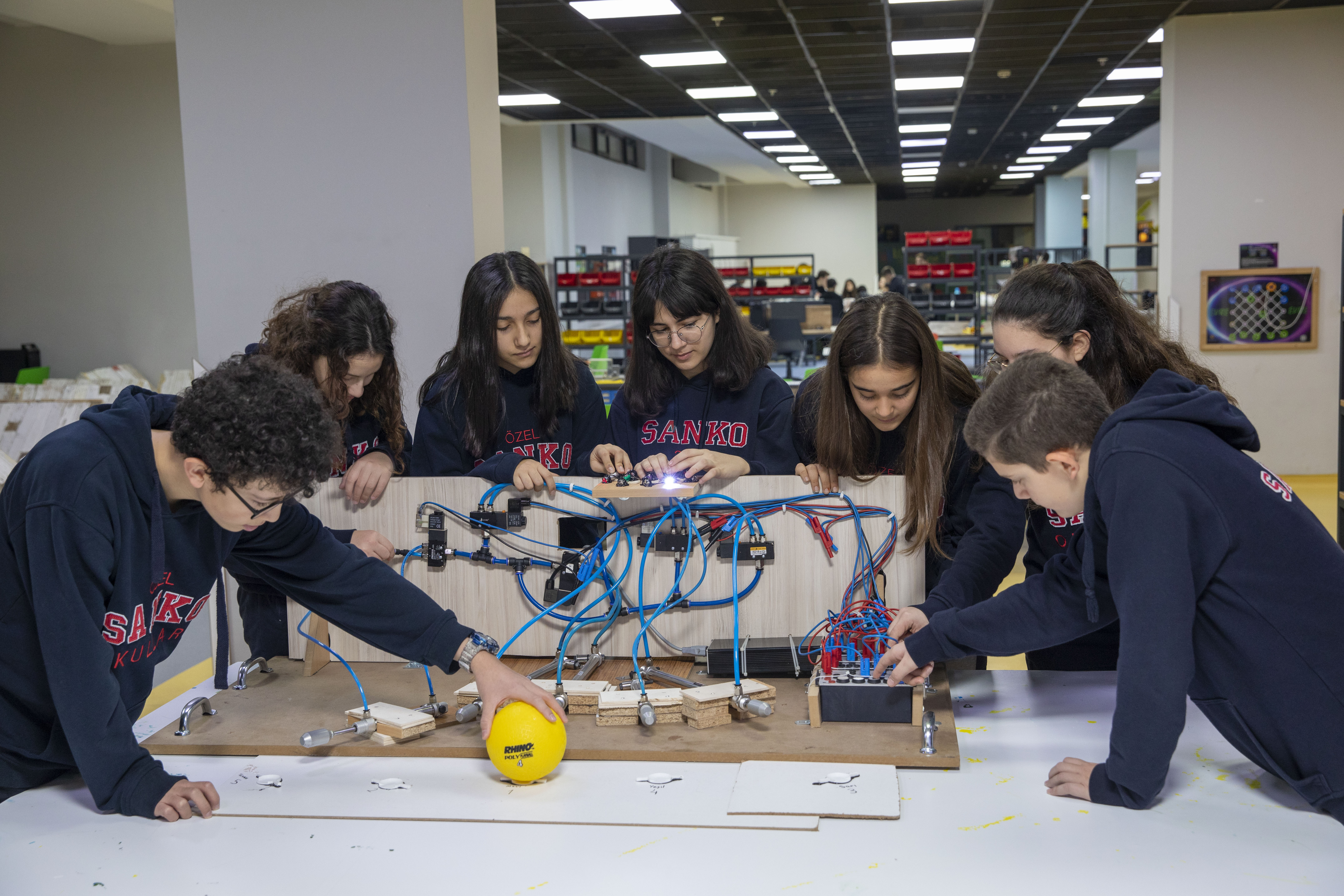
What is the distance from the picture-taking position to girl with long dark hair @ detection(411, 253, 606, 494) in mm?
2217

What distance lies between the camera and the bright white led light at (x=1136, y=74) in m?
7.64

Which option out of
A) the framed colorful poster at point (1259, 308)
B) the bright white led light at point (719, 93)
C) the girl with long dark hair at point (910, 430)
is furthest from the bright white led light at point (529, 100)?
the girl with long dark hair at point (910, 430)

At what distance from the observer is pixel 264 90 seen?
2.95 metres

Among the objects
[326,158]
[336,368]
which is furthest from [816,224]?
[336,368]

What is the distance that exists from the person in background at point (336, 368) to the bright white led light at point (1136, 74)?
7341mm

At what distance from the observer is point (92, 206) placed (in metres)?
7.25

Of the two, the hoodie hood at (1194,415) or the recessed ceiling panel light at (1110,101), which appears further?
the recessed ceiling panel light at (1110,101)

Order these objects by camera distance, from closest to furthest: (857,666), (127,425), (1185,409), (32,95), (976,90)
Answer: (1185,409), (127,425), (857,666), (32,95), (976,90)

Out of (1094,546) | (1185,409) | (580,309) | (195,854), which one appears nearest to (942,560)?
(1094,546)

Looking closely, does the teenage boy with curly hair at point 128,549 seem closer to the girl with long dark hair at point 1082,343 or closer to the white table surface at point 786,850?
the white table surface at point 786,850

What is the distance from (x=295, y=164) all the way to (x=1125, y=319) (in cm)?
234

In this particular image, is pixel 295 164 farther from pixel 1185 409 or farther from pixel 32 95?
pixel 32 95

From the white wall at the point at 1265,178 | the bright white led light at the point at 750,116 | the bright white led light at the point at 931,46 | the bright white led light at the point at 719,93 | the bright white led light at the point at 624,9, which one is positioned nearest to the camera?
the bright white led light at the point at 624,9

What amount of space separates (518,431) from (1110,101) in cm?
858
